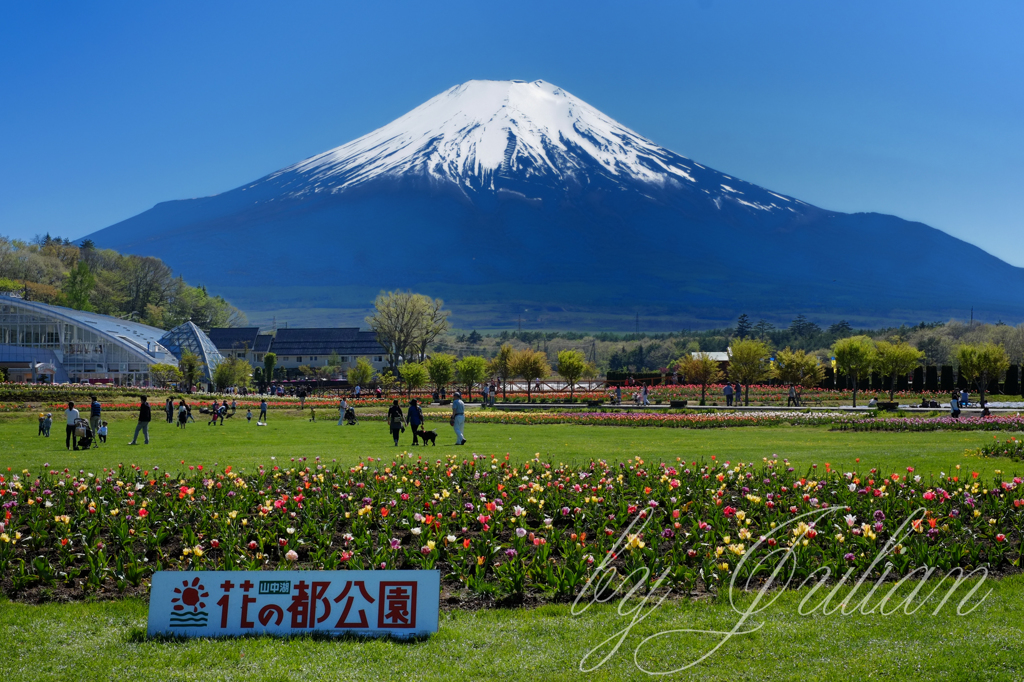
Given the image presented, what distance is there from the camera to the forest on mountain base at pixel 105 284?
4028 inches

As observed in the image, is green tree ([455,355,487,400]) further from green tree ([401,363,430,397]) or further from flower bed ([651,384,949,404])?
flower bed ([651,384,949,404])

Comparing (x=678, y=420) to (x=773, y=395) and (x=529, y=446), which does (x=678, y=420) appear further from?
(x=773, y=395)

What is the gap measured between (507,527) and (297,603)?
3654 millimetres

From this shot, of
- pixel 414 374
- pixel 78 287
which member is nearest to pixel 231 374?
pixel 414 374

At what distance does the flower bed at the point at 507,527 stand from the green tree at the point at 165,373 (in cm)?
5847

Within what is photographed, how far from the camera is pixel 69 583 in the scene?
7996 mm

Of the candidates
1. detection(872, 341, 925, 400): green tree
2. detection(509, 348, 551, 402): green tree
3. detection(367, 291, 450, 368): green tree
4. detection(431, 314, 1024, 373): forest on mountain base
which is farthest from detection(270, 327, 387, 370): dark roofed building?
detection(872, 341, 925, 400): green tree

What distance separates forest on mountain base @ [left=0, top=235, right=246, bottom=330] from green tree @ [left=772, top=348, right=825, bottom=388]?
84431mm

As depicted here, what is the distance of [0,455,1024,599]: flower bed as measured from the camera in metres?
7.91

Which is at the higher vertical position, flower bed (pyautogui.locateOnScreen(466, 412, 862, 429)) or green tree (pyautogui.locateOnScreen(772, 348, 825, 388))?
green tree (pyautogui.locateOnScreen(772, 348, 825, 388))

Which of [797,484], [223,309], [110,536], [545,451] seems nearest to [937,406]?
[545,451]

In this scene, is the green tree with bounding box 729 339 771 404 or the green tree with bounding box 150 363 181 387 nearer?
the green tree with bounding box 729 339 771 404

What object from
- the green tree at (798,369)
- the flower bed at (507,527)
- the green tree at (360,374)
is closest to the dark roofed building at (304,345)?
the green tree at (360,374)

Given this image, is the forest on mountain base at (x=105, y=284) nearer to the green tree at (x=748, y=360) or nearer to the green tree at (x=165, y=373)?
the green tree at (x=165, y=373)
